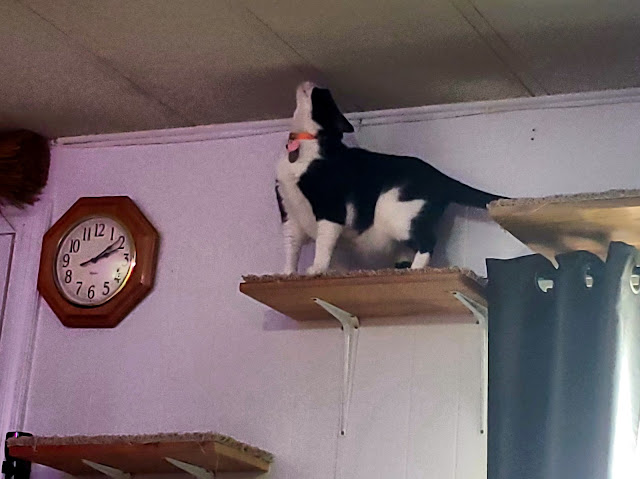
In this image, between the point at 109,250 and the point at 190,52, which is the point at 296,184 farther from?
the point at 109,250

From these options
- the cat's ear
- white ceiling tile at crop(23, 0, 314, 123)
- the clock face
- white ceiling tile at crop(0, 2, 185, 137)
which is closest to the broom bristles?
white ceiling tile at crop(0, 2, 185, 137)

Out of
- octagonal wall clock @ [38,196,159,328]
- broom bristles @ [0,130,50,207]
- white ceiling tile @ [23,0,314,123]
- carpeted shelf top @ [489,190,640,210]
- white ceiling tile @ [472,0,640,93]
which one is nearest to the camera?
carpeted shelf top @ [489,190,640,210]

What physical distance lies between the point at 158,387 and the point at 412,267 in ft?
1.87

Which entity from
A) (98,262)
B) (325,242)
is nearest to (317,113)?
(325,242)

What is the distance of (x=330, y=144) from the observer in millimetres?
1914

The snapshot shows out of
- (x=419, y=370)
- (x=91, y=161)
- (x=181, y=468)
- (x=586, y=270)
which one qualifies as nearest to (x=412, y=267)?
(x=419, y=370)

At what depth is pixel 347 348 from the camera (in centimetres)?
192

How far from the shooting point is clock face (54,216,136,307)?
2121 mm

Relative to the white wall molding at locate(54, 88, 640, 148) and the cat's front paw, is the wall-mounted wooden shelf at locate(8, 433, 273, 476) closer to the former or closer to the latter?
the cat's front paw

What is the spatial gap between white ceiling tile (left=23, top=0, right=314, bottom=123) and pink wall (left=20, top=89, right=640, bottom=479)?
0.13 metres

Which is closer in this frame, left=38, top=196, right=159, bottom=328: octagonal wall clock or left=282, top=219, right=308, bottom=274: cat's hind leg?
left=282, top=219, right=308, bottom=274: cat's hind leg

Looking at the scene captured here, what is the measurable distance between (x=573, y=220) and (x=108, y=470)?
38.1 inches

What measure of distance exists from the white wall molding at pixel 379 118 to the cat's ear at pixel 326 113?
15 centimetres

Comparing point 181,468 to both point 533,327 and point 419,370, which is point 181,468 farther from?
point 533,327
